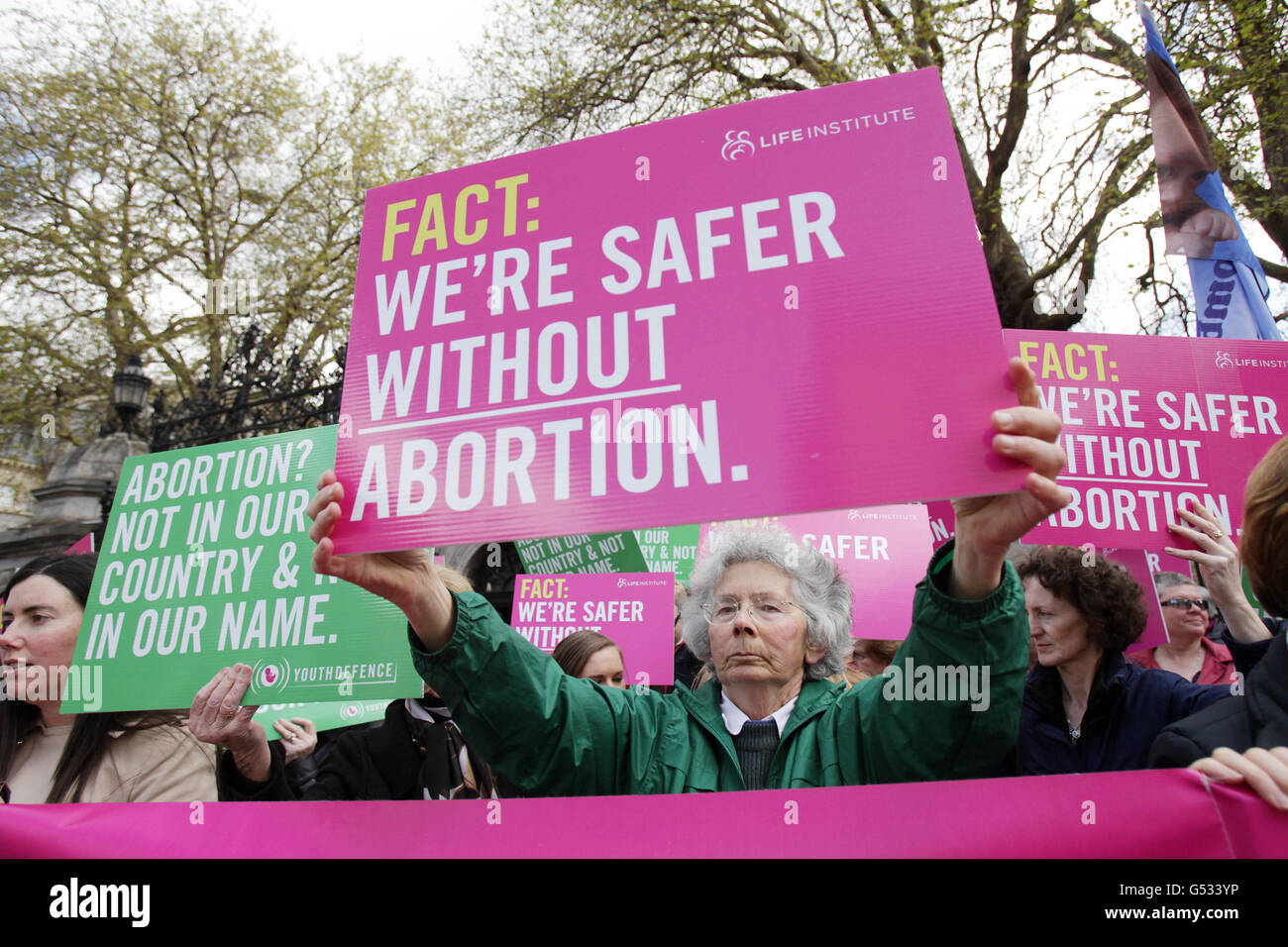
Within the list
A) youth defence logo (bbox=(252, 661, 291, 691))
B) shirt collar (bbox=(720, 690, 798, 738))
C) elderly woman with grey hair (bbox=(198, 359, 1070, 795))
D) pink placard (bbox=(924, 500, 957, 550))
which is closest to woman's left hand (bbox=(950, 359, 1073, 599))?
elderly woman with grey hair (bbox=(198, 359, 1070, 795))

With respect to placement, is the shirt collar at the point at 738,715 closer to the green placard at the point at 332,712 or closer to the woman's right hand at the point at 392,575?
the woman's right hand at the point at 392,575

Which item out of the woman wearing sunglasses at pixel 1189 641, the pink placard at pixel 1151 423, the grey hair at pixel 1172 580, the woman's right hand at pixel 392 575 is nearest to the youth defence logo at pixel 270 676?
the woman's right hand at pixel 392 575

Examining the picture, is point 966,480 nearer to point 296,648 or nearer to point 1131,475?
point 1131,475

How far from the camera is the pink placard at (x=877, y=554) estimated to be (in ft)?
11.3

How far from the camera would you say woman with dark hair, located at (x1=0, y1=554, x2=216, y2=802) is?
A: 2.40m

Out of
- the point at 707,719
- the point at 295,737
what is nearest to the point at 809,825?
the point at 707,719

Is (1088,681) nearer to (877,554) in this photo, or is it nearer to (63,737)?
(877,554)

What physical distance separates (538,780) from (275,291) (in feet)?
51.6

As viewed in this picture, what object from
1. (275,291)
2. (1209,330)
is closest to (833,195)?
(1209,330)

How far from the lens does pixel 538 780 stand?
5.70 ft

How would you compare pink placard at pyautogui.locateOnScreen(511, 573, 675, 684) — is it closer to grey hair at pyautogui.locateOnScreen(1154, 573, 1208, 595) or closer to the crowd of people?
the crowd of people

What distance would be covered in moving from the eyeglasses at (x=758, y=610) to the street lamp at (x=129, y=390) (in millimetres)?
9171

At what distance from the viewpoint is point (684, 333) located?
1632 millimetres

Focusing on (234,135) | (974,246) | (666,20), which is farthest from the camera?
(234,135)
